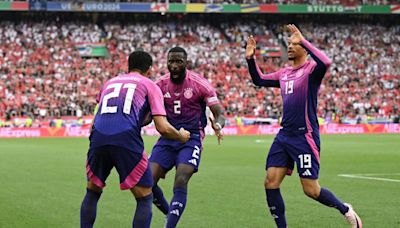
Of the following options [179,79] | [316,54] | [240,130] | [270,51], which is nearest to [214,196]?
[179,79]

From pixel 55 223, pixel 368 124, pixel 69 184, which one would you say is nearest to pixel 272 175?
pixel 55 223

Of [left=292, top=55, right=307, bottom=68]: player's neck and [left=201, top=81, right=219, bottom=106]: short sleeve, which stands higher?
[left=292, top=55, right=307, bottom=68]: player's neck

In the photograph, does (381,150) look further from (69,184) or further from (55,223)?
(55,223)

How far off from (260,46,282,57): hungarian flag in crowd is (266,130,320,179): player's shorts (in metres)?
52.3

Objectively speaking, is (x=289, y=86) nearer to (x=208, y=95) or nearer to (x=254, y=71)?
(x=254, y=71)

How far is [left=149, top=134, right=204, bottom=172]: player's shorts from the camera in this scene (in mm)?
10094

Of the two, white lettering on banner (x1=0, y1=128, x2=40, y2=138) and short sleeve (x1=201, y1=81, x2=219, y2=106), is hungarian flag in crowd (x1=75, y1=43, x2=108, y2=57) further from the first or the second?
short sleeve (x1=201, y1=81, x2=219, y2=106)

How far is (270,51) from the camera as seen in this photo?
203 ft

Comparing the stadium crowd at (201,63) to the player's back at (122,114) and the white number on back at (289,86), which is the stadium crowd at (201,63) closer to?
the white number on back at (289,86)

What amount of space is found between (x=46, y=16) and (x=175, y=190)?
52163mm

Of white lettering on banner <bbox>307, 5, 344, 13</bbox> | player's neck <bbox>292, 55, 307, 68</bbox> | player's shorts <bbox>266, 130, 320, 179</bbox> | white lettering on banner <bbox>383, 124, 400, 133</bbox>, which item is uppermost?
player's neck <bbox>292, 55, 307, 68</bbox>

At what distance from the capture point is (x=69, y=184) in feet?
55.2

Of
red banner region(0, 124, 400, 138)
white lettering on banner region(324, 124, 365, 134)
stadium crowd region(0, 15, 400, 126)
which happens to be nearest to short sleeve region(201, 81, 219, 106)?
red banner region(0, 124, 400, 138)

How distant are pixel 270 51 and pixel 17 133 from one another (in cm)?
2415
